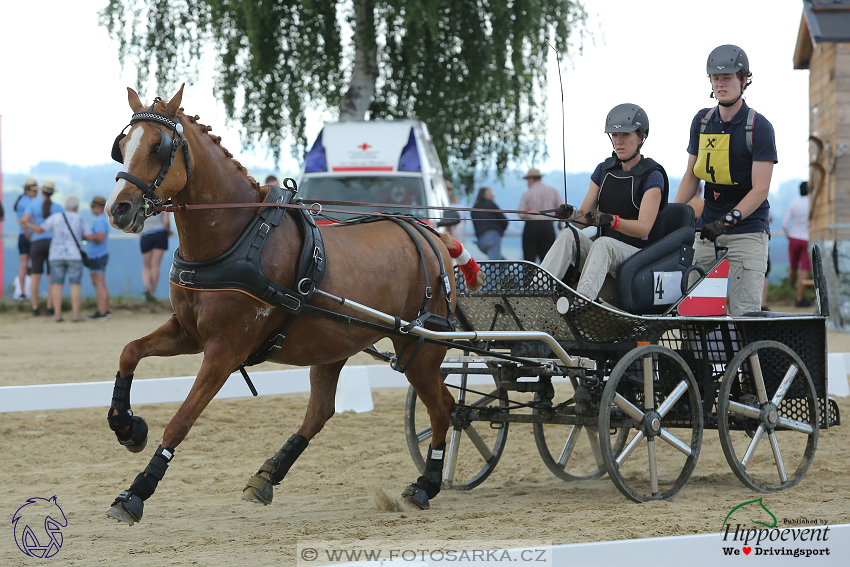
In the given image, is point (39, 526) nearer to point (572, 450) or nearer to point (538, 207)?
point (572, 450)

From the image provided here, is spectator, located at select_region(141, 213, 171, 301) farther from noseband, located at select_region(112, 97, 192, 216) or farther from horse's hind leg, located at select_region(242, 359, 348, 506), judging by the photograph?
noseband, located at select_region(112, 97, 192, 216)

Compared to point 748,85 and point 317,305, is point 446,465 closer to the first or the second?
point 317,305

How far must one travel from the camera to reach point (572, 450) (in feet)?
19.8

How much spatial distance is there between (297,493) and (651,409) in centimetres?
205

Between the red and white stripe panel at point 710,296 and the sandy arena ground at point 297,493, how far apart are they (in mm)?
1019

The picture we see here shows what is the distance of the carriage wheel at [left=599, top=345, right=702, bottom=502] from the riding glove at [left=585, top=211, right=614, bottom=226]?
69 cm

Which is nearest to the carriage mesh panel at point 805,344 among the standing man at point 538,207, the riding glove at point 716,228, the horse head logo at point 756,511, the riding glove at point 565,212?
the riding glove at point 716,228

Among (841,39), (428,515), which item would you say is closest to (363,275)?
(428,515)

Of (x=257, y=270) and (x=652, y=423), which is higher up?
(x=257, y=270)

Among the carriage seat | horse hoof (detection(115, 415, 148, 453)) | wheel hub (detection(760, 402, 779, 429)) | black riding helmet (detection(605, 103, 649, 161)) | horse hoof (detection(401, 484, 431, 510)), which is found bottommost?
horse hoof (detection(401, 484, 431, 510))

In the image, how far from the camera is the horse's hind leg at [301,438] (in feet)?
15.1

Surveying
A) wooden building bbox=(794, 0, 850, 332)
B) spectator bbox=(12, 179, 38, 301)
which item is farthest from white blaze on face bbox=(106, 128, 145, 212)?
spectator bbox=(12, 179, 38, 301)

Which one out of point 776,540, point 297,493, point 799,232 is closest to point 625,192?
point 776,540

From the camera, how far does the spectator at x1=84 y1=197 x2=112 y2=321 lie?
13.4 metres
